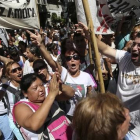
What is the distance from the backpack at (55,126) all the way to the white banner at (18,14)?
1.55 m

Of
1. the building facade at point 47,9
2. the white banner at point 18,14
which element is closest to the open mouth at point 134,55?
the white banner at point 18,14

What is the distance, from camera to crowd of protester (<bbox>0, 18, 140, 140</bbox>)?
1.33 meters

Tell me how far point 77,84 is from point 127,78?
0.56m

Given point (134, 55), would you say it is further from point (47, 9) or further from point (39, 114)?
point (47, 9)

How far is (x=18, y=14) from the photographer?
3.37m

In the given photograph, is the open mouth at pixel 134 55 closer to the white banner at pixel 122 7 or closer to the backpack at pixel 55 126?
the white banner at pixel 122 7

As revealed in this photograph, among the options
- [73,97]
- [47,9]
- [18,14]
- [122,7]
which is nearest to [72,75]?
[73,97]

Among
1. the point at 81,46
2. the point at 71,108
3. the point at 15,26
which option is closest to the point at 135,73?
the point at 71,108

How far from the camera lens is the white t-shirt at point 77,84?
2.59 meters

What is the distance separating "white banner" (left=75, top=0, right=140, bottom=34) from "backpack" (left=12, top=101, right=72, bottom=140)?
3.78 feet

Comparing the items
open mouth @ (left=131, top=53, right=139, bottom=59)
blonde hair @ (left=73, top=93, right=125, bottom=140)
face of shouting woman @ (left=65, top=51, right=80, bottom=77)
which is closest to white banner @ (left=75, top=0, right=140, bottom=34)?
face of shouting woman @ (left=65, top=51, right=80, bottom=77)

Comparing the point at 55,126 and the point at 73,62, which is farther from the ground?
the point at 73,62

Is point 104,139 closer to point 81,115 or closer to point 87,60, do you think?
point 81,115

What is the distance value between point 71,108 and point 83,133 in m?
1.28
